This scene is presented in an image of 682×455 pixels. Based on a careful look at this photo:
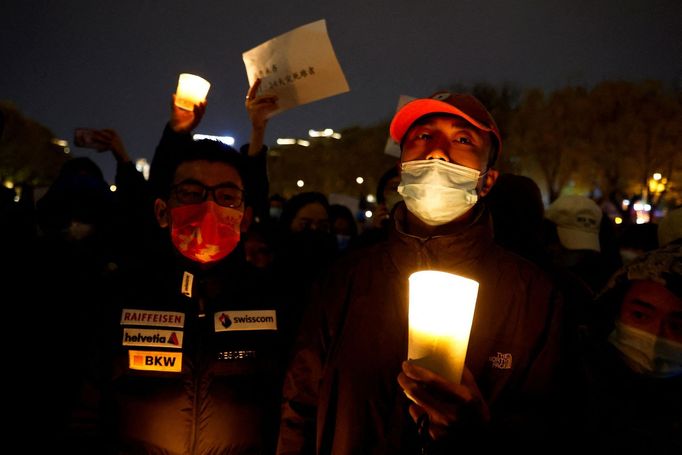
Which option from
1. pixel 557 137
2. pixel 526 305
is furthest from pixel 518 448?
pixel 557 137

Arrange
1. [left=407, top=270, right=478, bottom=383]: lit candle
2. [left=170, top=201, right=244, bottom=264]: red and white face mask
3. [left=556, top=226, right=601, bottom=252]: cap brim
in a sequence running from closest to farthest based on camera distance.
Result: [left=407, top=270, right=478, bottom=383]: lit candle → [left=170, top=201, right=244, bottom=264]: red and white face mask → [left=556, top=226, right=601, bottom=252]: cap brim

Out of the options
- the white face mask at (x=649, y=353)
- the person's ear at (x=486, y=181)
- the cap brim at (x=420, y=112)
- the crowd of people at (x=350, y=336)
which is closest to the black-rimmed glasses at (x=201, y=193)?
the crowd of people at (x=350, y=336)

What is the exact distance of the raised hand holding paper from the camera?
4152 millimetres

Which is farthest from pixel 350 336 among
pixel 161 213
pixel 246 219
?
pixel 161 213

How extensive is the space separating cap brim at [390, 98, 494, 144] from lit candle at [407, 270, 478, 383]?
3.65 ft

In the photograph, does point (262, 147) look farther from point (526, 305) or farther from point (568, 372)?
point (568, 372)

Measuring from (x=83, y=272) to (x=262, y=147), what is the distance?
1.51m

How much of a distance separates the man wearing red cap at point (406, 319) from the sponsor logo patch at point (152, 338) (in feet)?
1.96

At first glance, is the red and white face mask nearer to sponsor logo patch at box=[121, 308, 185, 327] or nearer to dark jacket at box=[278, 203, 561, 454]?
sponsor logo patch at box=[121, 308, 185, 327]

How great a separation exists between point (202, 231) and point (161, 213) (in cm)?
34

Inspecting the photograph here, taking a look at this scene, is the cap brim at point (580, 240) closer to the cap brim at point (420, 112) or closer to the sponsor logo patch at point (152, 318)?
the cap brim at point (420, 112)

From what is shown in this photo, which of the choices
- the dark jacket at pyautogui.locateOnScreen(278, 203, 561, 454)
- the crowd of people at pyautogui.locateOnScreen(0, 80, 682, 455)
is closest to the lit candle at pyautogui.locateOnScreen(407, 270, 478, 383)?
the crowd of people at pyautogui.locateOnScreen(0, 80, 682, 455)

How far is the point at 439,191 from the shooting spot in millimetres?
2453

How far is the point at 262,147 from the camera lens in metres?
3.97
